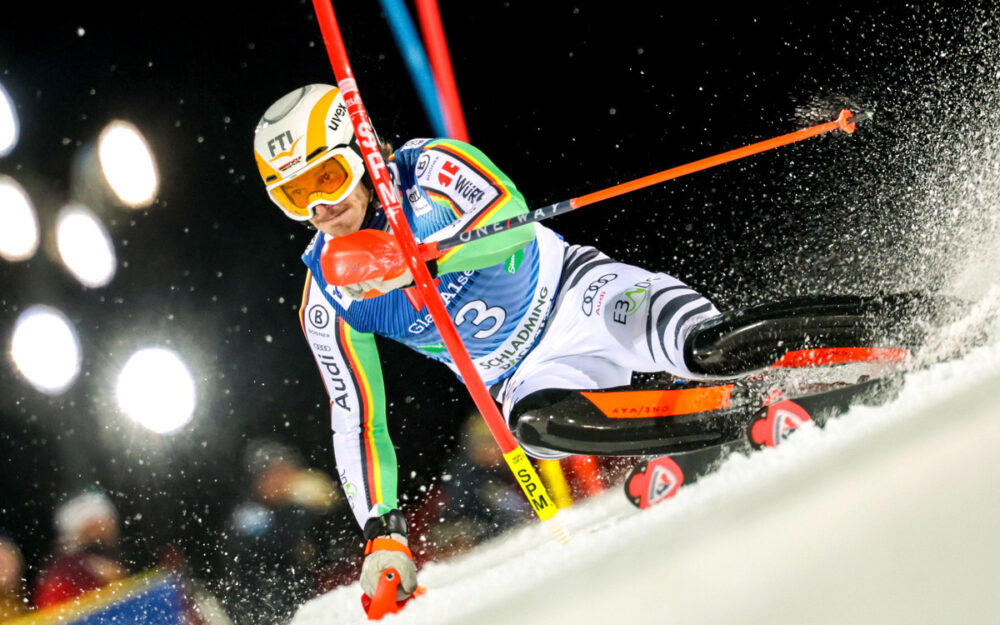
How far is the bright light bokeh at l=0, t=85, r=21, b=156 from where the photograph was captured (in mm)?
2412

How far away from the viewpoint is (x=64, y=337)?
2.58 meters

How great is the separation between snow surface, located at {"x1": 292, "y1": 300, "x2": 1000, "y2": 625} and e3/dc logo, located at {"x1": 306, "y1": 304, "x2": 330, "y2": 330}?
0.88 meters

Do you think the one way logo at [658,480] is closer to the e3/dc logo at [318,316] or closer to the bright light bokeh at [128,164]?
the e3/dc logo at [318,316]

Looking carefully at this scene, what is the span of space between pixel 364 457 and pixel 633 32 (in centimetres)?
168

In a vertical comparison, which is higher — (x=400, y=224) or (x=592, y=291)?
(x=400, y=224)

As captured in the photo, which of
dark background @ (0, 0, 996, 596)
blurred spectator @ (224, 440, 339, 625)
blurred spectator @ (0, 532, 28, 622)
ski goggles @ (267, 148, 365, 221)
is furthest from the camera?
blurred spectator @ (0, 532, 28, 622)

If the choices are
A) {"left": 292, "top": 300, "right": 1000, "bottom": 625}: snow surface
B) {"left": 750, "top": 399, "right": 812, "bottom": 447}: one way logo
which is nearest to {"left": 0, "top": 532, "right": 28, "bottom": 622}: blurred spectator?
{"left": 292, "top": 300, "right": 1000, "bottom": 625}: snow surface

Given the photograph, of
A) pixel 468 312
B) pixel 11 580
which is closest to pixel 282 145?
pixel 468 312

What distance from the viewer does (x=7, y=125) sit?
2447 millimetres

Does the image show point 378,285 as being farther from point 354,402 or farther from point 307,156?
point 354,402

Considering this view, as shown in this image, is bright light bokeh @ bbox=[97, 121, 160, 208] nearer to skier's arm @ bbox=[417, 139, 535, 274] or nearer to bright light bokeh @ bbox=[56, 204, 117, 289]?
bright light bokeh @ bbox=[56, 204, 117, 289]

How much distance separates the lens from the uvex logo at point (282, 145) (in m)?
1.93

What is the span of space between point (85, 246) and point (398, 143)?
1.11 metres

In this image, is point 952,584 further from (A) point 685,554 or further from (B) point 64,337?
(B) point 64,337
